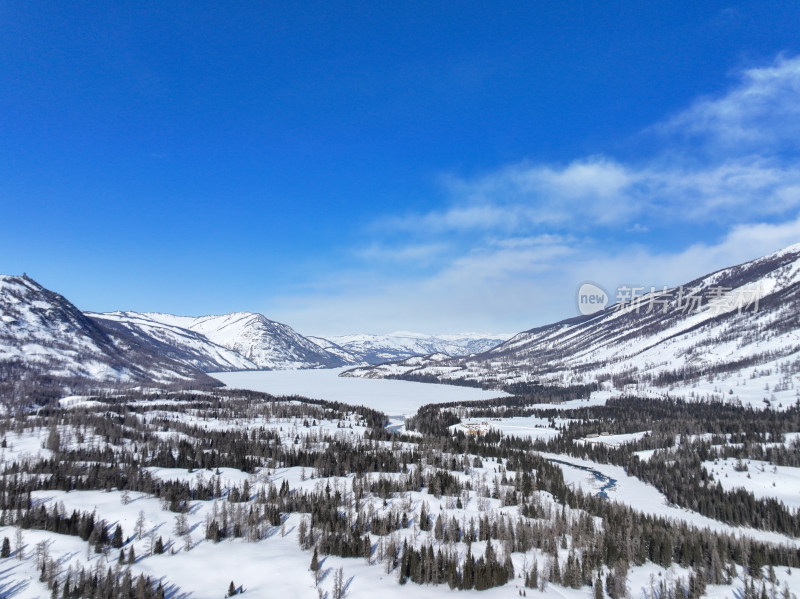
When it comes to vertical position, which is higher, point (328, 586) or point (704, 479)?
point (328, 586)

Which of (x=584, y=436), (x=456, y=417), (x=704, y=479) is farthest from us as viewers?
(x=456, y=417)

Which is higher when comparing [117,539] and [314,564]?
[117,539]

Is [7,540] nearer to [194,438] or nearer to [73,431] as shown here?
[194,438]

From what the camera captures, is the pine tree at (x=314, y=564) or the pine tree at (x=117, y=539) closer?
the pine tree at (x=314, y=564)

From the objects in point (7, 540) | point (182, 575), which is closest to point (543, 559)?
point (182, 575)

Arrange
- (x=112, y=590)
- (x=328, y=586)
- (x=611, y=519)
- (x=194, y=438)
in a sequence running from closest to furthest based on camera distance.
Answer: (x=112, y=590) → (x=328, y=586) → (x=611, y=519) → (x=194, y=438)

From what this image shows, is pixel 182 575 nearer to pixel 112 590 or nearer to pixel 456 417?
pixel 112 590

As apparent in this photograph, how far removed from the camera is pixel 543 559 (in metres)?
39.0

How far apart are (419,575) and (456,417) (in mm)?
147975

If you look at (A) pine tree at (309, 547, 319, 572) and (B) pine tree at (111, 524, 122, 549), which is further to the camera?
(B) pine tree at (111, 524, 122, 549)

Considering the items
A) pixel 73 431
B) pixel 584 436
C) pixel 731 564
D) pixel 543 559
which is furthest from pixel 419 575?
pixel 584 436

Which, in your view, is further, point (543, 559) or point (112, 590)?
point (543, 559)

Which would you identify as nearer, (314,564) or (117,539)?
(314,564)

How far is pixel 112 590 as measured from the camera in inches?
1223
